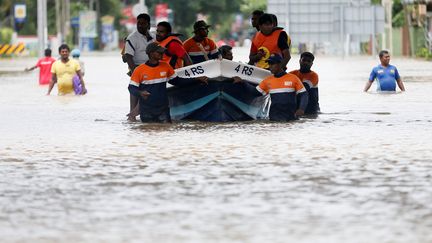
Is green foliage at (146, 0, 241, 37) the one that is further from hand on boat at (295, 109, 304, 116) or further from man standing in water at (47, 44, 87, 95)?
hand on boat at (295, 109, 304, 116)

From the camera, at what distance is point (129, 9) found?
136 metres

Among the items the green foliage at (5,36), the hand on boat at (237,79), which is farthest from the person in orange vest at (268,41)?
the green foliage at (5,36)

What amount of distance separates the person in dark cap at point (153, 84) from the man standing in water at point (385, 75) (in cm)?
751

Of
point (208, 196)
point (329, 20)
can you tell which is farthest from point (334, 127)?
point (329, 20)

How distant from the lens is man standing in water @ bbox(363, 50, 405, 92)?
89.9ft

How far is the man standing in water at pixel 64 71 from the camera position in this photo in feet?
96.8

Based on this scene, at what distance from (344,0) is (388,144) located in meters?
53.2

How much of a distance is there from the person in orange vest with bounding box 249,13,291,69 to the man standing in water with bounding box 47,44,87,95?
8.63 m

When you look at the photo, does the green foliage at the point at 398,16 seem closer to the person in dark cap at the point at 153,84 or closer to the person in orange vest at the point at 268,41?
the person in orange vest at the point at 268,41

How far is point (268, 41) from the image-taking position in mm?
21406

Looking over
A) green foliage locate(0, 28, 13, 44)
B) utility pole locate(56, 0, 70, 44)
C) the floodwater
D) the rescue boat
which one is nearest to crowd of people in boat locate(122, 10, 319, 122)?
the rescue boat

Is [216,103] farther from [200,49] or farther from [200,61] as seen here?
[200,49]

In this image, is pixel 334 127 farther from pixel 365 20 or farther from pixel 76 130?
pixel 365 20

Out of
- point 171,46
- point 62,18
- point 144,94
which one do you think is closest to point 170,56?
point 171,46
